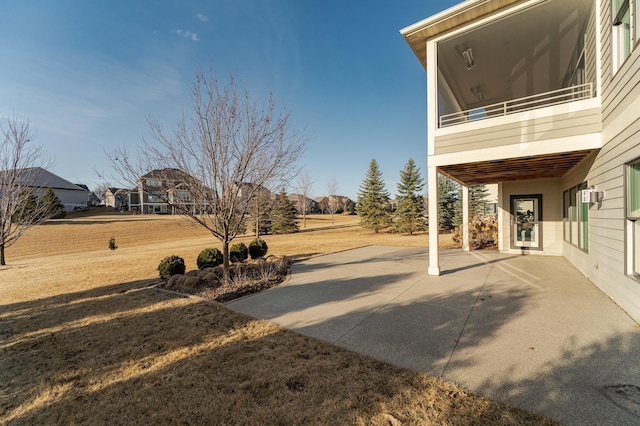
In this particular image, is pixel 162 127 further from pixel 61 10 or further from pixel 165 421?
pixel 165 421

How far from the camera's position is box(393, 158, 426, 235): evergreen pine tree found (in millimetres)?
23578

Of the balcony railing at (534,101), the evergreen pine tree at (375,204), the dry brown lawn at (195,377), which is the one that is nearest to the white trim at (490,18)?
the balcony railing at (534,101)

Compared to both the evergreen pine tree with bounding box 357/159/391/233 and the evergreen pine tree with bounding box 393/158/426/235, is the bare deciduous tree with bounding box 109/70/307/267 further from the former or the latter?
the evergreen pine tree with bounding box 357/159/391/233

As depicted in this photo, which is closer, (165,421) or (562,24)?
(165,421)

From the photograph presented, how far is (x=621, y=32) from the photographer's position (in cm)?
410

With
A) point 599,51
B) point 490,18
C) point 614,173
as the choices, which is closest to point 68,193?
point 490,18

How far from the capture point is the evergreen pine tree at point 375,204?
87.3 feet

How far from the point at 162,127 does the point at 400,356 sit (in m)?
6.75

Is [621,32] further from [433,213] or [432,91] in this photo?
Answer: [433,213]

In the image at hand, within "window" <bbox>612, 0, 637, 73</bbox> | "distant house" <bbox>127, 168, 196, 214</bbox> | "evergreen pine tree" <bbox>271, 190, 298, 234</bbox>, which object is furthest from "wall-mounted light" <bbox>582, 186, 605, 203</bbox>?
"evergreen pine tree" <bbox>271, 190, 298, 234</bbox>

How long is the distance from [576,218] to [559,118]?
11.1ft

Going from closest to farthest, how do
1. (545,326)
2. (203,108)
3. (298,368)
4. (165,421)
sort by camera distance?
1. (165,421)
2. (298,368)
3. (545,326)
4. (203,108)

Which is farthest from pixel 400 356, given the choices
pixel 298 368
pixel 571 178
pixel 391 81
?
pixel 391 81

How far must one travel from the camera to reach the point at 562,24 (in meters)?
6.03
